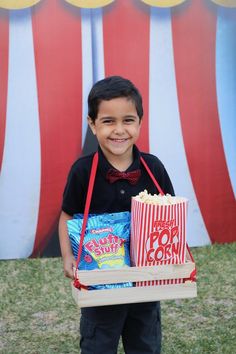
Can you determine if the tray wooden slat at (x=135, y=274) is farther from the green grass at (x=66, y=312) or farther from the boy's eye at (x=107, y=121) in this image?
the green grass at (x=66, y=312)

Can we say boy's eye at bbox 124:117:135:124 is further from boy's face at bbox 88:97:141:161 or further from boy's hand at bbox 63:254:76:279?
boy's hand at bbox 63:254:76:279

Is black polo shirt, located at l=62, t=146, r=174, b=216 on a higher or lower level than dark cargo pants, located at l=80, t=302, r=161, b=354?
higher

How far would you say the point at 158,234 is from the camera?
1.86m

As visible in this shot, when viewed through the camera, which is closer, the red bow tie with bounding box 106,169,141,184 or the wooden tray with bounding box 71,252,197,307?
the wooden tray with bounding box 71,252,197,307

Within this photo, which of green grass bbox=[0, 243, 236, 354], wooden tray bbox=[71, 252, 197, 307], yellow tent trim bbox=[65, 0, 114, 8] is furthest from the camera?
yellow tent trim bbox=[65, 0, 114, 8]

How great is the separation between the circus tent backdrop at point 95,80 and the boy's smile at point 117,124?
2358 mm

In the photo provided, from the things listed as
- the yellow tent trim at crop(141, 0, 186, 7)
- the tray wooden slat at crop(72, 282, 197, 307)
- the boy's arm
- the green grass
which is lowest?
the green grass

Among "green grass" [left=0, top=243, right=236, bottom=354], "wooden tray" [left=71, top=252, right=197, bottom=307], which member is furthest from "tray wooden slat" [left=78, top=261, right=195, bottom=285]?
"green grass" [left=0, top=243, right=236, bottom=354]

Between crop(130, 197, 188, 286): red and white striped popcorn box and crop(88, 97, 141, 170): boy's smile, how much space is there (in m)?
0.22

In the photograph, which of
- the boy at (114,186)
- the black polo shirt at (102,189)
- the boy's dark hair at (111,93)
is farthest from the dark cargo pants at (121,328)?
the boy's dark hair at (111,93)

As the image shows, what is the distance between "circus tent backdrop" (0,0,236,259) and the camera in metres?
4.26

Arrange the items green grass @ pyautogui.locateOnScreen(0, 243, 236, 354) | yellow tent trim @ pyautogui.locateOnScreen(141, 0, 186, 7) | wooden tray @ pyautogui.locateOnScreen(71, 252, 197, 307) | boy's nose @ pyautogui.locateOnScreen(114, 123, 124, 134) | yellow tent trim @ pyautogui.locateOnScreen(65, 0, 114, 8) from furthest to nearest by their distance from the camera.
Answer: yellow tent trim @ pyautogui.locateOnScreen(141, 0, 186, 7)
yellow tent trim @ pyautogui.locateOnScreen(65, 0, 114, 8)
green grass @ pyautogui.locateOnScreen(0, 243, 236, 354)
boy's nose @ pyautogui.locateOnScreen(114, 123, 124, 134)
wooden tray @ pyautogui.locateOnScreen(71, 252, 197, 307)

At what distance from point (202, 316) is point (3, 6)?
8.44ft

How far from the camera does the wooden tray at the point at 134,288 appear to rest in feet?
5.95
